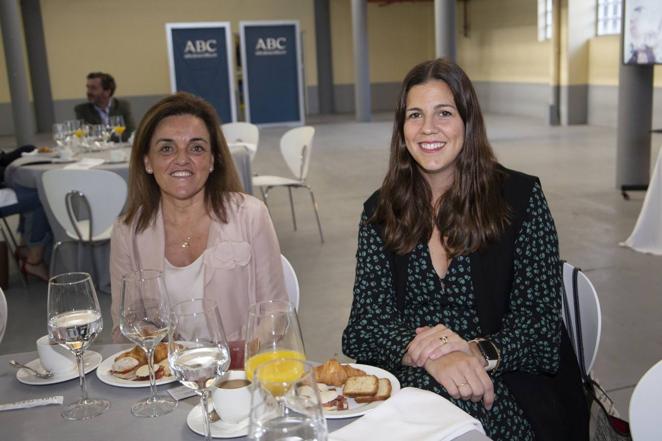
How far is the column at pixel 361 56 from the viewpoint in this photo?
53.3ft

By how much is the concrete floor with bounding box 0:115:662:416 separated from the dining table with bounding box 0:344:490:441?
1804 millimetres

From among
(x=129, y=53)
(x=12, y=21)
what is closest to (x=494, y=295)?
(x=12, y=21)

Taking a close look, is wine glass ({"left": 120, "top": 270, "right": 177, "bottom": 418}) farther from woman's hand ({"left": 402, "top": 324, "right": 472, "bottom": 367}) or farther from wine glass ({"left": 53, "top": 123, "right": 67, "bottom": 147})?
wine glass ({"left": 53, "top": 123, "right": 67, "bottom": 147})

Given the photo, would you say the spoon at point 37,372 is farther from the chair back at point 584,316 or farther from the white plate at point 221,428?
the chair back at point 584,316

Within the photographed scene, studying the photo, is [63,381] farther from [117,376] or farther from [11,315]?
[11,315]

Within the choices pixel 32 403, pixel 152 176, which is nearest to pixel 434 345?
pixel 32 403

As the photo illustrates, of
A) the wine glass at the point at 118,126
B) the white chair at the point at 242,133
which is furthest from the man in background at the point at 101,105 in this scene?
the white chair at the point at 242,133

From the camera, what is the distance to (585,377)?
6.20 ft

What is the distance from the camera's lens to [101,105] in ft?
22.5

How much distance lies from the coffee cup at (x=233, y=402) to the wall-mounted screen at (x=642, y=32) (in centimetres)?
673

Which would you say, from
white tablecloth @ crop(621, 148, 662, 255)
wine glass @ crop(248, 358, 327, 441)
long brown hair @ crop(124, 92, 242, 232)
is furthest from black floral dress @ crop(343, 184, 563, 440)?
white tablecloth @ crop(621, 148, 662, 255)

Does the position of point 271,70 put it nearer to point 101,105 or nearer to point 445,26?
point 445,26

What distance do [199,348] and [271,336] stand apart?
5.5 inches

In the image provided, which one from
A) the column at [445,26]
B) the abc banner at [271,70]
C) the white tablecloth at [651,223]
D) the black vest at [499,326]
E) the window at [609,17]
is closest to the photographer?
the black vest at [499,326]
